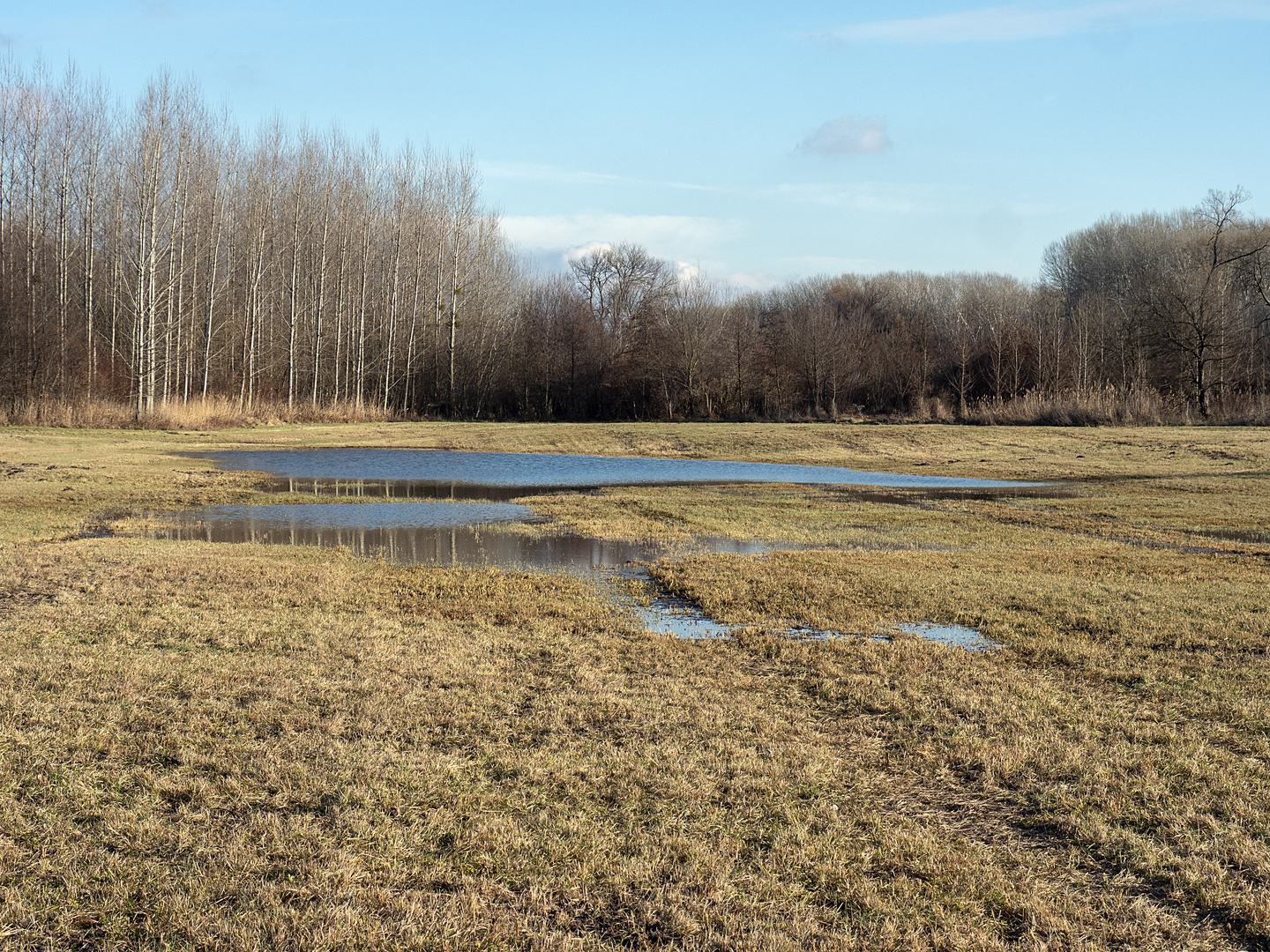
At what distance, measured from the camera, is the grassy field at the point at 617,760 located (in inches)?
143

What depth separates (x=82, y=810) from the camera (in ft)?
14.2

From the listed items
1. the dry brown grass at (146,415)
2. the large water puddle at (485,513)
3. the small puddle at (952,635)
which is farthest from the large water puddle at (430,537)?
the dry brown grass at (146,415)

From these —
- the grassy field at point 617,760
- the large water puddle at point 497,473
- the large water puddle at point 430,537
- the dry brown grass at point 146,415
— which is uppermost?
the dry brown grass at point 146,415

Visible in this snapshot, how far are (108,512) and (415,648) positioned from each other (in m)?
10.8

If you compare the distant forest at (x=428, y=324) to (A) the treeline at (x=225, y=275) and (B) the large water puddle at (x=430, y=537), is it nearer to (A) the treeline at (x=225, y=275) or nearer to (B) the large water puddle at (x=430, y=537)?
(A) the treeline at (x=225, y=275)

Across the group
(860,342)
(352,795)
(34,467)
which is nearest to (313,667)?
(352,795)

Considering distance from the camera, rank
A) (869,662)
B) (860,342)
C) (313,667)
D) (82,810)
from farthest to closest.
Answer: (860,342) < (869,662) < (313,667) < (82,810)

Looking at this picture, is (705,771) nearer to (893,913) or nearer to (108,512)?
(893,913)

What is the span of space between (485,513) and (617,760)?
1230 cm

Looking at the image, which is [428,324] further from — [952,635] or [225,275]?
[952,635]

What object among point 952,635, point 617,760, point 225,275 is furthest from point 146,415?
point 617,760

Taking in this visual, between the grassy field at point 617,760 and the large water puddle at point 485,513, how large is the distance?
0.81m

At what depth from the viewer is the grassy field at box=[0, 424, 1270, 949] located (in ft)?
11.9

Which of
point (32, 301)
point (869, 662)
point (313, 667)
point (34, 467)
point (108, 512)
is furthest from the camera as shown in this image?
point (32, 301)
